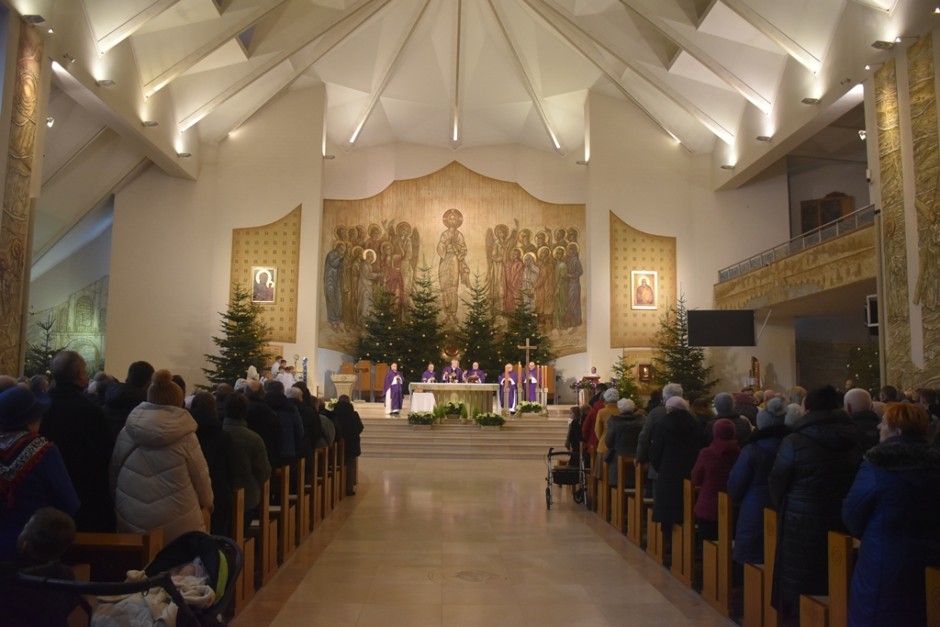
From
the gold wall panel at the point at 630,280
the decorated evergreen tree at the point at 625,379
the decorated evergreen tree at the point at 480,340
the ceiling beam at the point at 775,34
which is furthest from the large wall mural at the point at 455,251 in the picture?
the ceiling beam at the point at 775,34

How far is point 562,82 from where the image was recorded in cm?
2141

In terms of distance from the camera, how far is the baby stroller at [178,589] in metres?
2.37

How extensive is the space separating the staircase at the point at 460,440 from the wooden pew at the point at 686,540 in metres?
9.26

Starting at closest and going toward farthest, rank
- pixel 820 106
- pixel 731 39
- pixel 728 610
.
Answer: pixel 728 610 < pixel 820 106 < pixel 731 39

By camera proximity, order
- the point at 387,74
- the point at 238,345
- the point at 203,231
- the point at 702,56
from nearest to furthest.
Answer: the point at 702,56
the point at 238,345
the point at 387,74
the point at 203,231

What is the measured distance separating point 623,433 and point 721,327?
10513 millimetres

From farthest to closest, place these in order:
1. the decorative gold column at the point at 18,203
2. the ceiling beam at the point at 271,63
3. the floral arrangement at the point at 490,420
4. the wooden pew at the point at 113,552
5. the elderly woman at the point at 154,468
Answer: the ceiling beam at the point at 271,63, the floral arrangement at the point at 490,420, the decorative gold column at the point at 18,203, the elderly woman at the point at 154,468, the wooden pew at the point at 113,552

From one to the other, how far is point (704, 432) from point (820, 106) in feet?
37.3

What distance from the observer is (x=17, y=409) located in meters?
2.98

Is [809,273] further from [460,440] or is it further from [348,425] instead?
[348,425]

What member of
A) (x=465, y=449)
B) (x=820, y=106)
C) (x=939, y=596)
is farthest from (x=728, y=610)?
(x=820, y=106)

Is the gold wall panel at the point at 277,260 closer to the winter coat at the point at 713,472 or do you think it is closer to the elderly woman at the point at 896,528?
the winter coat at the point at 713,472

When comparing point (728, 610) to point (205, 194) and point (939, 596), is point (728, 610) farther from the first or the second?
point (205, 194)

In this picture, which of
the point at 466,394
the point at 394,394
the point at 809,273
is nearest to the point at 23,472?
the point at 466,394
